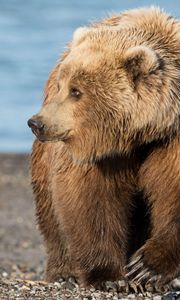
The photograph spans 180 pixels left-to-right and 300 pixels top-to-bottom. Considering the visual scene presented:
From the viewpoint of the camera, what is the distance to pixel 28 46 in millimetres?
28938

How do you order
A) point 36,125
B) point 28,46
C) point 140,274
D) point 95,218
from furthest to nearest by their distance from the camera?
point 28,46, point 95,218, point 140,274, point 36,125

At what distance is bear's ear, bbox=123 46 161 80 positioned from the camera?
252 inches

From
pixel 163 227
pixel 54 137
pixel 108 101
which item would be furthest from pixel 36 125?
pixel 163 227

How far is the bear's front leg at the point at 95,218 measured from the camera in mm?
6641

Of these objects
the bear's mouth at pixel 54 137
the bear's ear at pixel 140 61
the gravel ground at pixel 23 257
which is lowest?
the gravel ground at pixel 23 257

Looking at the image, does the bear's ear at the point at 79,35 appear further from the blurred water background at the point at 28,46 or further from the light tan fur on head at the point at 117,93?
the blurred water background at the point at 28,46

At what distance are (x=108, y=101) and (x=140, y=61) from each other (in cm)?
30

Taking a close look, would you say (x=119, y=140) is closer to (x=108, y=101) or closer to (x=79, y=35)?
(x=108, y=101)

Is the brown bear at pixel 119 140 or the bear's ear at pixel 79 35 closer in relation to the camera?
the brown bear at pixel 119 140

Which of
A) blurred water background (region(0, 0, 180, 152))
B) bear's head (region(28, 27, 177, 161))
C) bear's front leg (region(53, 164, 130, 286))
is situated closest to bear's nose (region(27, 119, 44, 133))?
bear's head (region(28, 27, 177, 161))

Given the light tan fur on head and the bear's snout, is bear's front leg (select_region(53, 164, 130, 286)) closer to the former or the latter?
the light tan fur on head

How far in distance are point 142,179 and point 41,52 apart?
832 inches

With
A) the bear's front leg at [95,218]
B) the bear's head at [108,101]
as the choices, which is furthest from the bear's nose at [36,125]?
the bear's front leg at [95,218]

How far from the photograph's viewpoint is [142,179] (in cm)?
660
